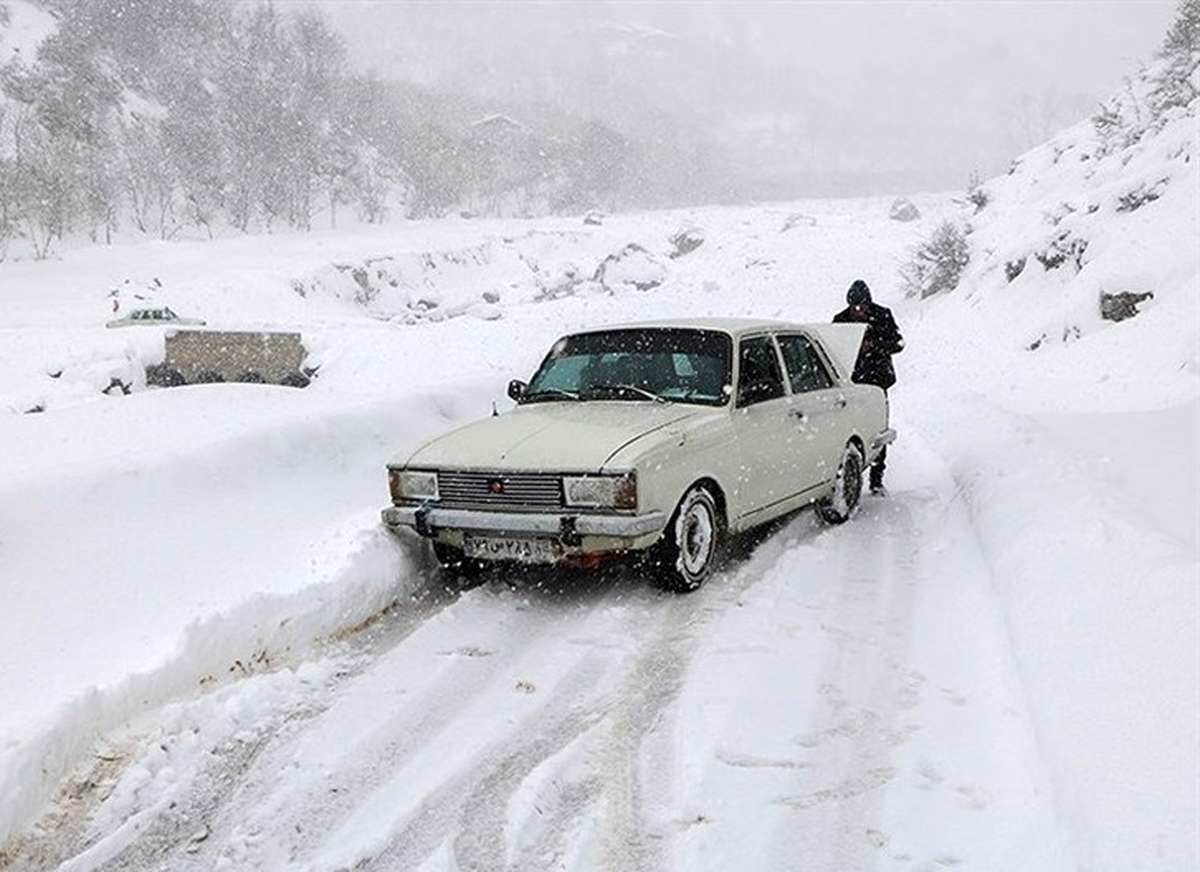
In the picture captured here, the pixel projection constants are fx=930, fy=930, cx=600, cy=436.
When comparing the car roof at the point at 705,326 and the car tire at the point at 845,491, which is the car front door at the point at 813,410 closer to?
the car tire at the point at 845,491

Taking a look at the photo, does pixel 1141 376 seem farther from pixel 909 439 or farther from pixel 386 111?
pixel 386 111

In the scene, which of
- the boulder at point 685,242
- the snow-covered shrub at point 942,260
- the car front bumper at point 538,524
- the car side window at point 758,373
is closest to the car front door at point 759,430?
the car side window at point 758,373

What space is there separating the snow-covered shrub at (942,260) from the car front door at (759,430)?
24.4 m

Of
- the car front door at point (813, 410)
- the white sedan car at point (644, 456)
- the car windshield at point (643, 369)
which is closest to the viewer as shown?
the white sedan car at point (644, 456)

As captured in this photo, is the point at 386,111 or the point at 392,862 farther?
the point at 386,111

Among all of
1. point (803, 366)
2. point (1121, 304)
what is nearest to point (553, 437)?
point (803, 366)

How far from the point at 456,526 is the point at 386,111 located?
106 metres

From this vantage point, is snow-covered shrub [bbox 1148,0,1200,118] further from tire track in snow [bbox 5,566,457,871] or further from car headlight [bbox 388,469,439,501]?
tire track in snow [bbox 5,566,457,871]

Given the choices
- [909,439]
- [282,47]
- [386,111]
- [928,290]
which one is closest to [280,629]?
[909,439]

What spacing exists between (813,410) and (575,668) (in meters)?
3.35

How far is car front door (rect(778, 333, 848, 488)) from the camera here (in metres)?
6.94

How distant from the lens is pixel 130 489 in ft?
20.5

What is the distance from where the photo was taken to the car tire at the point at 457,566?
233 inches

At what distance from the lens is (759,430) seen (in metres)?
6.37
